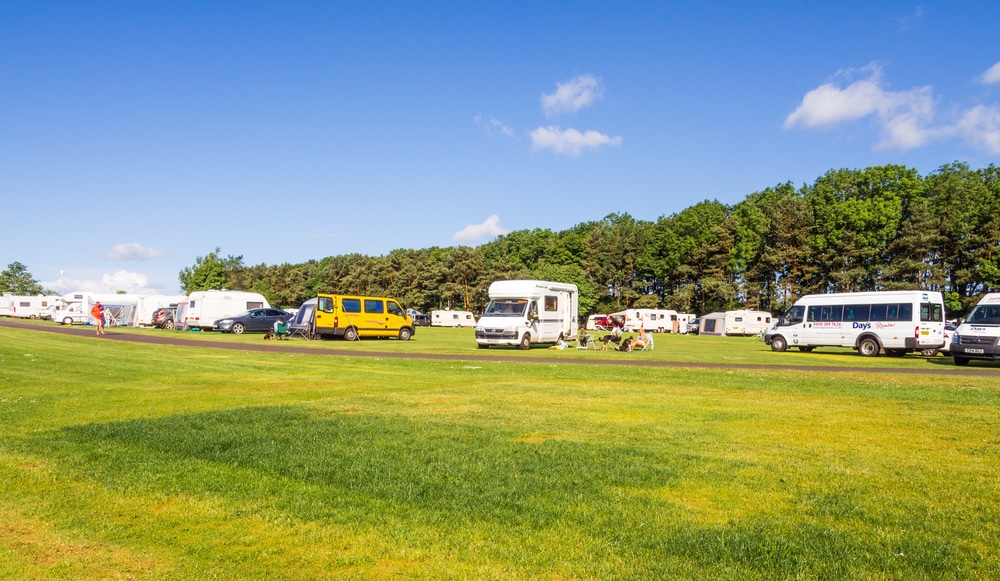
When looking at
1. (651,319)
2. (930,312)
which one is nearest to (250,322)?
(930,312)

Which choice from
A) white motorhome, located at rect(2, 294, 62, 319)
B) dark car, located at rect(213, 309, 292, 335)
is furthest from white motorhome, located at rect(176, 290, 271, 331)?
white motorhome, located at rect(2, 294, 62, 319)

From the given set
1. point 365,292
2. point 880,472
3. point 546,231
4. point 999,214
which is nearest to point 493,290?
point 880,472

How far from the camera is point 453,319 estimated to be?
84750mm

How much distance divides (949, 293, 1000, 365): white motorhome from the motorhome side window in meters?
3.78

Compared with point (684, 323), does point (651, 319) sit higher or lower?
higher

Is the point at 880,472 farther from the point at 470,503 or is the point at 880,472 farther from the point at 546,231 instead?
the point at 546,231

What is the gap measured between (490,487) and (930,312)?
2760cm

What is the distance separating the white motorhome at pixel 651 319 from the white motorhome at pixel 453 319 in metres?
22.2

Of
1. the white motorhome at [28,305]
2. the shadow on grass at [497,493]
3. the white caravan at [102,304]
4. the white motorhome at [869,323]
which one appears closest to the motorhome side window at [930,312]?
the white motorhome at [869,323]

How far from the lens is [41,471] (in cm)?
586

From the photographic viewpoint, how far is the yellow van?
3491cm

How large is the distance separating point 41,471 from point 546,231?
10374 cm

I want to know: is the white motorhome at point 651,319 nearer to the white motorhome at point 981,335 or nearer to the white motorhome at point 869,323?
the white motorhome at point 869,323

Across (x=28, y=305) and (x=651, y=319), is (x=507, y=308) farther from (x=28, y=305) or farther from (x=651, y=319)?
(x=28, y=305)
